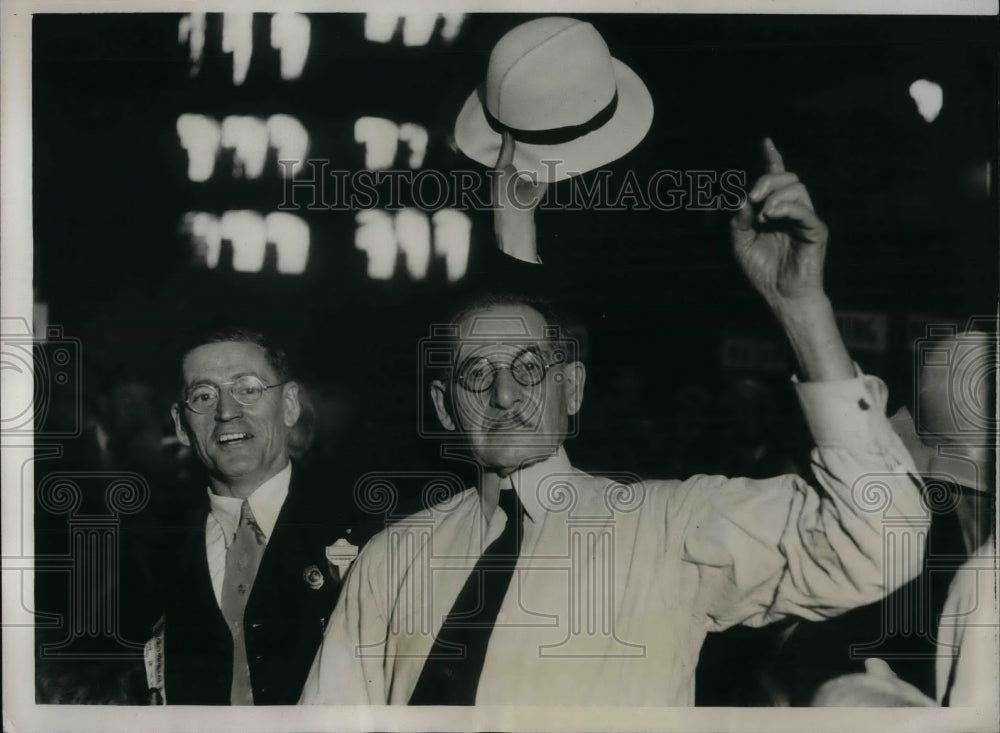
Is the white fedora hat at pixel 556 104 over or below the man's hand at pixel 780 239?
over

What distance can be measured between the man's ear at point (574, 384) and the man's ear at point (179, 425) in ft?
3.56

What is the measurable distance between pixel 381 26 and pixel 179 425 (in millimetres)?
1275

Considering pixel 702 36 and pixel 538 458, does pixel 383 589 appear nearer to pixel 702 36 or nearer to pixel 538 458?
pixel 538 458

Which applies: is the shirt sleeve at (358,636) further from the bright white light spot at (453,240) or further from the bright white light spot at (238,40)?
the bright white light spot at (238,40)

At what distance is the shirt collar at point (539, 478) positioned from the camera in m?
2.86

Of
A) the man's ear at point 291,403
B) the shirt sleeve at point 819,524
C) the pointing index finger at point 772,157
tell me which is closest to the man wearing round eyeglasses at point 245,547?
the man's ear at point 291,403

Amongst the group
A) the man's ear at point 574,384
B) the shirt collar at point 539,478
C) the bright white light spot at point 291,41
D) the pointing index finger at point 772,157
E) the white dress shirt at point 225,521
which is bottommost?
the white dress shirt at point 225,521

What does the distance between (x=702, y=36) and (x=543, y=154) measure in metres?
0.56

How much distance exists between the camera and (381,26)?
292 cm

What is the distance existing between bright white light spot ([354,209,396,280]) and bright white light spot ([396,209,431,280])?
27 millimetres

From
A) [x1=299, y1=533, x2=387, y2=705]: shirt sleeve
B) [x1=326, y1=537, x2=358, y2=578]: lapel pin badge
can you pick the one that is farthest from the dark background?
[x1=299, y1=533, x2=387, y2=705]: shirt sleeve

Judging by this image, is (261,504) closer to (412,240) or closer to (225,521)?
(225,521)

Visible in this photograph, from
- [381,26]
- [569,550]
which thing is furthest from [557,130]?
[569,550]

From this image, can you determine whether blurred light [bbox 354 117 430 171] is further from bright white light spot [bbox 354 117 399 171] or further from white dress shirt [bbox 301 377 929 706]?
white dress shirt [bbox 301 377 929 706]
